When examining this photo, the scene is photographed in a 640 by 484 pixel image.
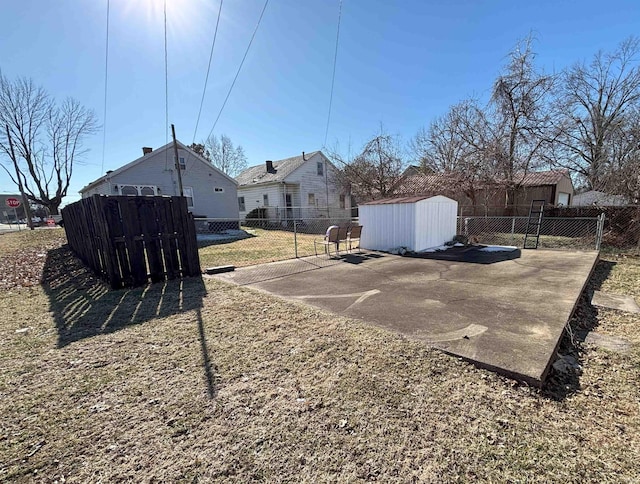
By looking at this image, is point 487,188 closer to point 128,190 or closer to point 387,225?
point 387,225

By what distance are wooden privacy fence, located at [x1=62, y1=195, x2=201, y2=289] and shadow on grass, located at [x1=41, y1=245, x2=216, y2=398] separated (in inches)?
11.1

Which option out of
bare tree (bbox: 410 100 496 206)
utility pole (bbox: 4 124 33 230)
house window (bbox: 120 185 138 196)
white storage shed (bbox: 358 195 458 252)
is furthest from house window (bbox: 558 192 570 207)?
utility pole (bbox: 4 124 33 230)

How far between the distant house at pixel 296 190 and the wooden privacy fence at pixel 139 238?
50.8 ft

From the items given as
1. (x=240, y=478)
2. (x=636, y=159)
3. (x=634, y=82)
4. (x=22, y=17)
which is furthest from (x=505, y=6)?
(x=634, y=82)

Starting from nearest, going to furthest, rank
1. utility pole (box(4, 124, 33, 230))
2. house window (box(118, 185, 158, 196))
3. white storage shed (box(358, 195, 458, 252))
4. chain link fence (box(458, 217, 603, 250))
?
white storage shed (box(358, 195, 458, 252))
chain link fence (box(458, 217, 603, 250))
house window (box(118, 185, 158, 196))
utility pole (box(4, 124, 33, 230))

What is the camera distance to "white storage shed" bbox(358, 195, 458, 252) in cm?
877

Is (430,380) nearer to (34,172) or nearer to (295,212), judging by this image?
(295,212)

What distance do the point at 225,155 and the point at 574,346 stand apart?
41.1 m

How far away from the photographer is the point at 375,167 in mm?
19125

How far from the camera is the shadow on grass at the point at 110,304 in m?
3.57

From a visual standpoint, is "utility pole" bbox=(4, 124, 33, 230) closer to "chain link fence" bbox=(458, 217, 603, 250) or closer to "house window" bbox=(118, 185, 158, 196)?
"house window" bbox=(118, 185, 158, 196)

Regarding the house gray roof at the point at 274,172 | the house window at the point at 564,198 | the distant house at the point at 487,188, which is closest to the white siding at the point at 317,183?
the house gray roof at the point at 274,172

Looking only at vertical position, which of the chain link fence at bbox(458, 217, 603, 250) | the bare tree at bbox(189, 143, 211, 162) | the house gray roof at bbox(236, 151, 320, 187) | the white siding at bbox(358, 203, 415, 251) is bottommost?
the chain link fence at bbox(458, 217, 603, 250)

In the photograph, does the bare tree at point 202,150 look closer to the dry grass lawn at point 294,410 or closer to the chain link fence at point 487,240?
the chain link fence at point 487,240
